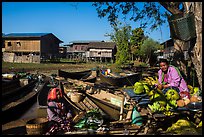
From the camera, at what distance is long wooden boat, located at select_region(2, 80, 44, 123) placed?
24.7 ft

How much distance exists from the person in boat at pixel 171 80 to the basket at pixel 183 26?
2.73 feet

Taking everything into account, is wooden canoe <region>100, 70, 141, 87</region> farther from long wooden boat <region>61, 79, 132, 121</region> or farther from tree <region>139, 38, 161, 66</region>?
tree <region>139, 38, 161, 66</region>

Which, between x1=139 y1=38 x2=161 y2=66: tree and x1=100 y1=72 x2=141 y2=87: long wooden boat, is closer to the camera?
x1=100 y1=72 x2=141 y2=87: long wooden boat

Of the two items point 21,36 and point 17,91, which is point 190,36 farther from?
point 21,36

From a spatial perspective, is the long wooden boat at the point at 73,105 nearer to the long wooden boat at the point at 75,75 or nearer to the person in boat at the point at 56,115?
the person in boat at the point at 56,115

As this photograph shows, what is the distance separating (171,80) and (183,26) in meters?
1.40

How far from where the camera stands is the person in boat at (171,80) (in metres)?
5.38

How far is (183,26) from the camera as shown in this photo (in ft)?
16.7

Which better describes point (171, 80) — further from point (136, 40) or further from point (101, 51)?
point (101, 51)

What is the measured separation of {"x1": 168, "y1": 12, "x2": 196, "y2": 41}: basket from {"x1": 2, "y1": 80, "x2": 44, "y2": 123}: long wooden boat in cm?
592

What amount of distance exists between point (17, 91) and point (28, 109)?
1.28m

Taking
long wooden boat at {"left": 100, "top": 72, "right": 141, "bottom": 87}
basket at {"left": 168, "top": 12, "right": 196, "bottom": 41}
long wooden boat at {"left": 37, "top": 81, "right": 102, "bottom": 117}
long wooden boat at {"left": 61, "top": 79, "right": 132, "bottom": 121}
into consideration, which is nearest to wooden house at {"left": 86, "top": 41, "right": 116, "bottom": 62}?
long wooden boat at {"left": 100, "top": 72, "right": 141, "bottom": 87}

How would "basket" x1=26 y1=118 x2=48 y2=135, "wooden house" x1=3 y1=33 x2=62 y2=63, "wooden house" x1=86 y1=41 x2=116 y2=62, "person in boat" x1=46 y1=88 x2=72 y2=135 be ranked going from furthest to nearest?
"wooden house" x1=86 y1=41 x2=116 y2=62 → "wooden house" x1=3 y1=33 x2=62 y2=63 → "person in boat" x1=46 y1=88 x2=72 y2=135 → "basket" x1=26 y1=118 x2=48 y2=135

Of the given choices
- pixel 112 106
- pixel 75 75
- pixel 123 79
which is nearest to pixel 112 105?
pixel 112 106
